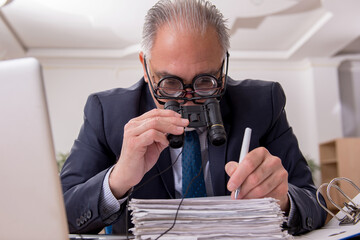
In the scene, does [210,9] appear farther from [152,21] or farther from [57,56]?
[57,56]

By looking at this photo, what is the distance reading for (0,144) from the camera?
608mm

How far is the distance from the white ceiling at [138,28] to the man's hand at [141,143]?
3711mm

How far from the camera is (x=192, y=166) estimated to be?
1.38m

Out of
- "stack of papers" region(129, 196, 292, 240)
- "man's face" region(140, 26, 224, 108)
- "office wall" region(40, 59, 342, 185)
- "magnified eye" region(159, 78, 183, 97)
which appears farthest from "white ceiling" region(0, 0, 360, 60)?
"stack of papers" region(129, 196, 292, 240)

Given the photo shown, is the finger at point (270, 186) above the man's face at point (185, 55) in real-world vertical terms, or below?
below

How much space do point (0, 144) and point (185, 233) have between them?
39 cm

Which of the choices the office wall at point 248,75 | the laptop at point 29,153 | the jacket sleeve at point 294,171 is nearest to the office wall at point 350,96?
the office wall at point 248,75

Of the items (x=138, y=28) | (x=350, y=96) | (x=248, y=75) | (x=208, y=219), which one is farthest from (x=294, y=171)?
(x=350, y=96)

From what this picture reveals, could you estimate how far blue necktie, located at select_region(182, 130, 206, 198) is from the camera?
1.36 m

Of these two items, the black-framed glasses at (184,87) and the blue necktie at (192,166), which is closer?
the black-framed glasses at (184,87)

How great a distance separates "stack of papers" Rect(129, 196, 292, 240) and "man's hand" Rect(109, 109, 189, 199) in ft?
0.77

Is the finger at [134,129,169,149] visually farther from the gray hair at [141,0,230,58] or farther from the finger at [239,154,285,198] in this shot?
the gray hair at [141,0,230,58]

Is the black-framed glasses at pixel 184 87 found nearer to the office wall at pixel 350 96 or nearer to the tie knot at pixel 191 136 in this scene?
the tie knot at pixel 191 136

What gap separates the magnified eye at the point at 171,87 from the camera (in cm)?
122
